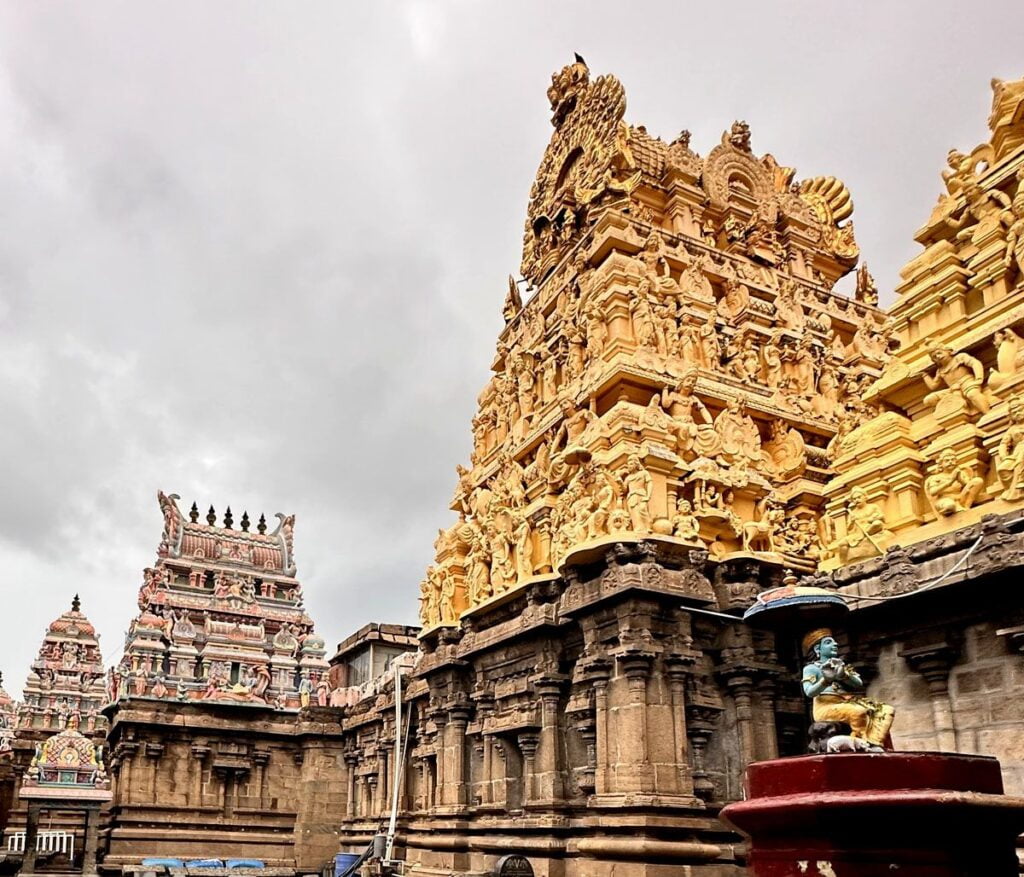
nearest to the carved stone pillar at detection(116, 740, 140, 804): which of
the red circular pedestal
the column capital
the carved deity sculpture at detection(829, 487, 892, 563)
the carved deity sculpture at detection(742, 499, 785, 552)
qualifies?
the carved deity sculpture at detection(742, 499, 785, 552)

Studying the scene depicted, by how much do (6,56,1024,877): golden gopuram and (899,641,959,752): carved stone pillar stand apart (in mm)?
31

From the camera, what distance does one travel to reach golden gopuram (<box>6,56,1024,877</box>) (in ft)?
34.2

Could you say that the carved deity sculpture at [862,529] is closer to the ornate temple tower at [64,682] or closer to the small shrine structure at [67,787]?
the small shrine structure at [67,787]

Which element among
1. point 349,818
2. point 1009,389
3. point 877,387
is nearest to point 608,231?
point 877,387

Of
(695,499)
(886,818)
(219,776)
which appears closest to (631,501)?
(695,499)

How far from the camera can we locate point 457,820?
16766 mm

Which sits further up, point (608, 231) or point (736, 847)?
point (608, 231)

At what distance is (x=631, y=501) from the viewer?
44.7 ft

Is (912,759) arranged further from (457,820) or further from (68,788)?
(68,788)

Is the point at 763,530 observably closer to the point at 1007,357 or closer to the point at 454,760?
the point at 1007,357

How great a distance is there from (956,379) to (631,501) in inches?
189

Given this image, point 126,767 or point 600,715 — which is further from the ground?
point 600,715

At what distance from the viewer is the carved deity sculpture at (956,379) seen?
1072 centimetres

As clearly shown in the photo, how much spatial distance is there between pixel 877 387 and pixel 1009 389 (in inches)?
76.2
